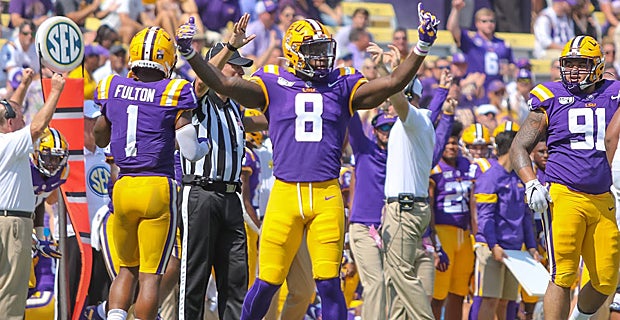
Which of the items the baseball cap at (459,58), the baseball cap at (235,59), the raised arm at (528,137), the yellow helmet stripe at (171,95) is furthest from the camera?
the baseball cap at (459,58)

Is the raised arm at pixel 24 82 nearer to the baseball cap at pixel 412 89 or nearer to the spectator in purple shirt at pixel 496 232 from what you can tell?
the baseball cap at pixel 412 89

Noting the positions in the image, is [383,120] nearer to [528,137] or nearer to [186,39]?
[528,137]

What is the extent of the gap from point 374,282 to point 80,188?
2282 mm

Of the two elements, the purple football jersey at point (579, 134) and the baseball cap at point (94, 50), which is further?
the baseball cap at point (94, 50)

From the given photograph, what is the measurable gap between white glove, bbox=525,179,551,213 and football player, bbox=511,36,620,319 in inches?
3.3

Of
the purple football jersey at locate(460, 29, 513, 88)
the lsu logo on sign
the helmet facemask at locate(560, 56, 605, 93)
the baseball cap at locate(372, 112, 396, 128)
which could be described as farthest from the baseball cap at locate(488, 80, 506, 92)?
the helmet facemask at locate(560, 56, 605, 93)

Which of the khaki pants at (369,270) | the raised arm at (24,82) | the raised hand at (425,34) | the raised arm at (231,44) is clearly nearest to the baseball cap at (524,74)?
the khaki pants at (369,270)

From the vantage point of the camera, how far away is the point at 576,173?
8.12 m

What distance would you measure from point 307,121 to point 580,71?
1848 mm

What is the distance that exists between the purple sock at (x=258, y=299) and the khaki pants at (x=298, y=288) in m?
1.13

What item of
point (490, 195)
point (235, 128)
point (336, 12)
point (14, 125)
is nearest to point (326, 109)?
point (235, 128)

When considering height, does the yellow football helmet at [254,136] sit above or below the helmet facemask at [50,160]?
above

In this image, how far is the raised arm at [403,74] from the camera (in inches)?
294

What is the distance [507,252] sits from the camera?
1038cm
